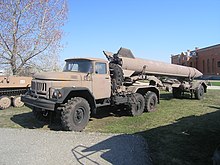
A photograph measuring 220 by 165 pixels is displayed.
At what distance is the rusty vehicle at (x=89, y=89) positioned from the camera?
6936 mm

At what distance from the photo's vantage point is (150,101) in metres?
10.4

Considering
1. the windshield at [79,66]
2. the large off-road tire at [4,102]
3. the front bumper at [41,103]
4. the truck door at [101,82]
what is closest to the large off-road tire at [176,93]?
the truck door at [101,82]

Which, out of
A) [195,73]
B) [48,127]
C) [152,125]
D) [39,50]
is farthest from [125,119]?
[39,50]

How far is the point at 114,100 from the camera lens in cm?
893

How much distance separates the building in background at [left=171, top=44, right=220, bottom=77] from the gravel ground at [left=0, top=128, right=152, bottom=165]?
47936mm

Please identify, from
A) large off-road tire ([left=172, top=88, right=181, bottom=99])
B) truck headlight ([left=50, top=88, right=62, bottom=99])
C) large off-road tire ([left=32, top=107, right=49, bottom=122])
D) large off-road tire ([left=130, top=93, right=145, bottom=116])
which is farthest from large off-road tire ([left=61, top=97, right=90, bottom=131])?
large off-road tire ([left=172, top=88, right=181, bottom=99])

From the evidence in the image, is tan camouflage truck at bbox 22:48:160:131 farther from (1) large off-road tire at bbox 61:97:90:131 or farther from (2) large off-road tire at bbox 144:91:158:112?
(2) large off-road tire at bbox 144:91:158:112

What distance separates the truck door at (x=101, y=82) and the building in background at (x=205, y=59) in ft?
149

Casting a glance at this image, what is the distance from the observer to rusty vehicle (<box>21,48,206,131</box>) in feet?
22.8

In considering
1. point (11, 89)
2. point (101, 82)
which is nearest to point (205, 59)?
point (11, 89)

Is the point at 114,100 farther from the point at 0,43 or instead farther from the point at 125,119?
the point at 0,43

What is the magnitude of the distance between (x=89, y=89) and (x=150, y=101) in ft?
11.8

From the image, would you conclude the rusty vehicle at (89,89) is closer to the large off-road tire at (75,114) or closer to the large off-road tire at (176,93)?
the large off-road tire at (75,114)

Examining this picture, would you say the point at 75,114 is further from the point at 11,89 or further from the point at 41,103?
the point at 11,89
